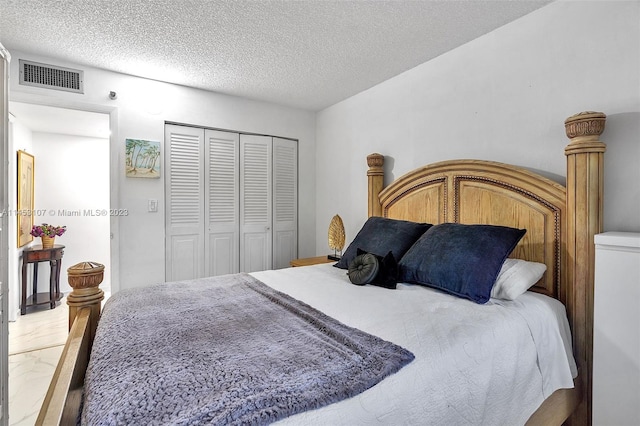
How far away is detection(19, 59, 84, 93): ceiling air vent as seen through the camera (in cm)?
250

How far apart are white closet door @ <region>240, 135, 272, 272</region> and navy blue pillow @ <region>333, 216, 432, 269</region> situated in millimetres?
1509

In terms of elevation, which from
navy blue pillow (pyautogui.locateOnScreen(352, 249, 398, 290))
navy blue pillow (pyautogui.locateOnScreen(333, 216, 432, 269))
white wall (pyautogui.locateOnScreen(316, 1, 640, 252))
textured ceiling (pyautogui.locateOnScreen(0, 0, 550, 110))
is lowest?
navy blue pillow (pyautogui.locateOnScreen(352, 249, 398, 290))

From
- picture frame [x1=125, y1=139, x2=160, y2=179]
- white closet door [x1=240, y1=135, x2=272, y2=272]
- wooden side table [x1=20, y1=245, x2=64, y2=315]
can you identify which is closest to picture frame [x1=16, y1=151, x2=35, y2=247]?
wooden side table [x1=20, y1=245, x2=64, y2=315]

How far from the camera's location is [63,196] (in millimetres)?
4520

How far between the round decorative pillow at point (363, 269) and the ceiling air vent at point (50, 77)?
2.72 meters

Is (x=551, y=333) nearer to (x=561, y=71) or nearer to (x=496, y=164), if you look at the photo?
(x=496, y=164)

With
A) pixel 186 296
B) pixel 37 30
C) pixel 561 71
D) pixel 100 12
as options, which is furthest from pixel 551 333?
pixel 37 30

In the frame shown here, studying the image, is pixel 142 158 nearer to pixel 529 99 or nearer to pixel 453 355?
pixel 453 355

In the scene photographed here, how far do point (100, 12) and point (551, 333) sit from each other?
119 inches

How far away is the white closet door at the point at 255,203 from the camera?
3621mm

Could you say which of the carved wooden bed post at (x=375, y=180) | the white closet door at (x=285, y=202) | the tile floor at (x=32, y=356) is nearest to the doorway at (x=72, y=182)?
the tile floor at (x=32, y=356)

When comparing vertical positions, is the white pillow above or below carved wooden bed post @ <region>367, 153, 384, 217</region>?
below

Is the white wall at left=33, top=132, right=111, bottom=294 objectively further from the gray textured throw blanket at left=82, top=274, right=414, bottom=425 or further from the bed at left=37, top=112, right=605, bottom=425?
the gray textured throw blanket at left=82, top=274, right=414, bottom=425

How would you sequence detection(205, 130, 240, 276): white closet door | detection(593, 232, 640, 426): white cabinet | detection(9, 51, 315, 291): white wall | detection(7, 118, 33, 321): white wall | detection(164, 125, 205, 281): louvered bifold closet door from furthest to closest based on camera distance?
detection(7, 118, 33, 321): white wall < detection(205, 130, 240, 276): white closet door < detection(164, 125, 205, 281): louvered bifold closet door < detection(9, 51, 315, 291): white wall < detection(593, 232, 640, 426): white cabinet
